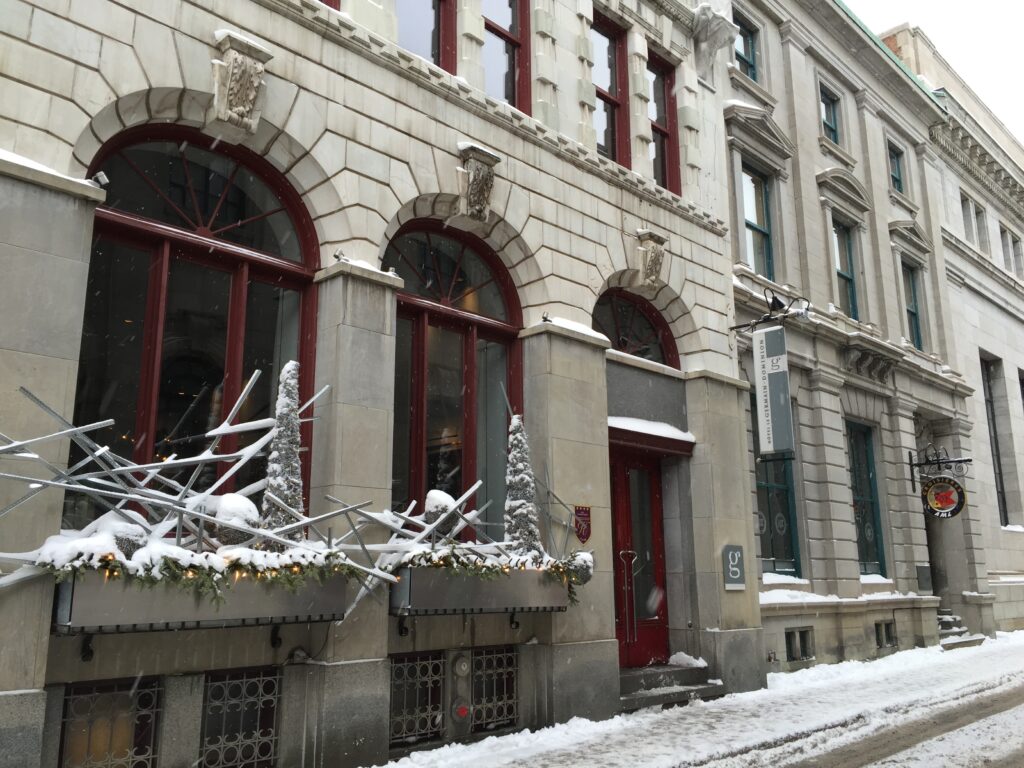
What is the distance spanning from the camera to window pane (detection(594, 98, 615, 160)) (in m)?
14.1

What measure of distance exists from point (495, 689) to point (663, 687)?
334cm

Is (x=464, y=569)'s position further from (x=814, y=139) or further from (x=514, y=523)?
(x=814, y=139)

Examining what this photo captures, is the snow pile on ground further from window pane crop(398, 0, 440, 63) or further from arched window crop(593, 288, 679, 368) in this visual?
window pane crop(398, 0, 440, 63)

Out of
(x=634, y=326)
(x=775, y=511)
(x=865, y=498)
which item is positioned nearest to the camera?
(x=634, y=326)

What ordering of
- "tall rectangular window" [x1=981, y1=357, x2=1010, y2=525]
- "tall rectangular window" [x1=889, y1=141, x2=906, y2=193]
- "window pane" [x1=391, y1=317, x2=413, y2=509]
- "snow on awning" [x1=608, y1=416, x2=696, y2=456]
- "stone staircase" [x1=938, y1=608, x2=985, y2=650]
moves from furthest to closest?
"tall rectangular window" [x1=981, y1=357, x2=1010, y2=525], "tall rectangular window" [x1=889, y1=141, x2=906, y2=193], "stone staircase" [x1=938, y1=608, x2=985, y2=650], "snow on awning" [x1=608, y1=416, x2=696, y2=456], "window pane" [x1=391, y1=317, x2=413, y2=509]

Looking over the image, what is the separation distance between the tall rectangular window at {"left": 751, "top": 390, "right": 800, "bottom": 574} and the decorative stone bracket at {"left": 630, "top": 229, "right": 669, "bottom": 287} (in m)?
4.26

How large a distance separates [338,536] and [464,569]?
1.37 m

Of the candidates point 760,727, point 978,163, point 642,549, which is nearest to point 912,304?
point 978,163

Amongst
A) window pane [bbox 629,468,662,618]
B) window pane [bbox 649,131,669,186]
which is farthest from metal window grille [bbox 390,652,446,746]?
window pane [bbox 649,131,669,186]

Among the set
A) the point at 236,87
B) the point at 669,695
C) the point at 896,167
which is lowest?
the point at 669,695

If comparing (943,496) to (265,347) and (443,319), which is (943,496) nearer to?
(443,319)

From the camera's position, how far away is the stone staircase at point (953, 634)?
20422 mm

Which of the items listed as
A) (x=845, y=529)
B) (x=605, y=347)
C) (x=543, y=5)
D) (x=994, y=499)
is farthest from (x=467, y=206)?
(x=994, y=499)

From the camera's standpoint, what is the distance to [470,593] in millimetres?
9227
